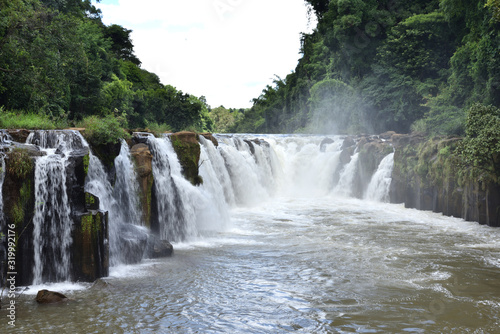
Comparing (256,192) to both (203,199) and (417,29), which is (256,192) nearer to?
(203,199)

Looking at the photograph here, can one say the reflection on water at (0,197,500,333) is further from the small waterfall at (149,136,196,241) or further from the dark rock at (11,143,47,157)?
the dark rock at (11,143,47,157)

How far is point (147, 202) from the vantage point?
11.7 m

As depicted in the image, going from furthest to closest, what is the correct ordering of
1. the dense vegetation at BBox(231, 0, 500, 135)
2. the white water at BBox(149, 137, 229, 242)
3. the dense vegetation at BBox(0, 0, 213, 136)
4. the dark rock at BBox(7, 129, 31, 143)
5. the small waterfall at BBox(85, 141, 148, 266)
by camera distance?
1. the dense vegetation at BBox(231, 0, 500, 135)
2. the dense vegetation at BBox(0, 0, 213, 136)
3. the white water at BBox(149, 137, 229, 242)
4. the small waterfall at BBox(85, 141, 148, 266)
5. the dark rock at BBox(7, 129, 31, 143)

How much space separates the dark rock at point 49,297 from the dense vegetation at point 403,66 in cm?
1706

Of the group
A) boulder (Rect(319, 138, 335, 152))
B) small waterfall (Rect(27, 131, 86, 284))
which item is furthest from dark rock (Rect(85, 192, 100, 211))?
boulder (Rect(319, 138, 335, 152))

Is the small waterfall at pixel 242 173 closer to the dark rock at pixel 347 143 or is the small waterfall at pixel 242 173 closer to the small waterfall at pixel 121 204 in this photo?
the dark rock at pixel 347 143

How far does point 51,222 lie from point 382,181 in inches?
711

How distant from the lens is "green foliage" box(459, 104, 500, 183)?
13.9 meters

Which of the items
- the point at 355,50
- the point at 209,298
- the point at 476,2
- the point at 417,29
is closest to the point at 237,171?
the point at 209,298

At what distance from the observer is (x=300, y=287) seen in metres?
8.62

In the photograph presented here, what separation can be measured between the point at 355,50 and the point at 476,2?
15152 mm

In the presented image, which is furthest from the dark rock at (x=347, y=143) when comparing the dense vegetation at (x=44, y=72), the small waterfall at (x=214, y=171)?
the dense vegetation at (x=44, y=72)

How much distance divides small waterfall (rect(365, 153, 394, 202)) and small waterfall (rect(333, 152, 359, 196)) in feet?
6.19

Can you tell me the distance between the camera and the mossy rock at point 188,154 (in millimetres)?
14922
